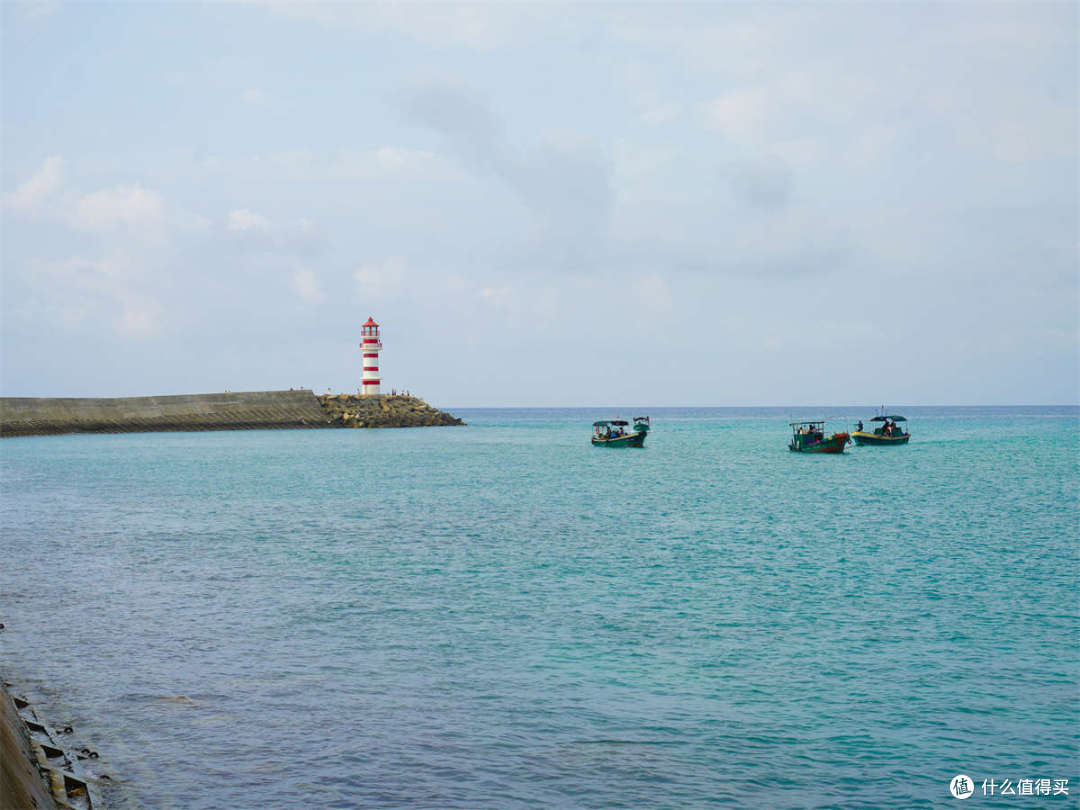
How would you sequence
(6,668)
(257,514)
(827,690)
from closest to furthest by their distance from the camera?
(827,690) → (6,668) → (257,514)

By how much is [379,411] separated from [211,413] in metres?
21.4

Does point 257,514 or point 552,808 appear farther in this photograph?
point 257,514

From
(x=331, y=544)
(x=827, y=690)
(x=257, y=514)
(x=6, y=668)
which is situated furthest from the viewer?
(x=257, y=514)

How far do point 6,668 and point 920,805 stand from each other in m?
13.6

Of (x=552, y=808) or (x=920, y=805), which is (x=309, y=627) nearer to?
(x=552, y=808)

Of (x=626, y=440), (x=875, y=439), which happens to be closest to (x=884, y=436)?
(x=875, y=439)

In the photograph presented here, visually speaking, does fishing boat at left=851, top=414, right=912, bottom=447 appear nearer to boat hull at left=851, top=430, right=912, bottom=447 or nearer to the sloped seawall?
boat hull at left=851, top=430, right=912, bottom=447

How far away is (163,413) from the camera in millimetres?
101562

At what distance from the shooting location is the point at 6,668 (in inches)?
563

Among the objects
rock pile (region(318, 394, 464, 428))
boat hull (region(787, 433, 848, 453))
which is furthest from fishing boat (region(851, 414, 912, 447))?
rock pile (region(318, 394, 464, 428))

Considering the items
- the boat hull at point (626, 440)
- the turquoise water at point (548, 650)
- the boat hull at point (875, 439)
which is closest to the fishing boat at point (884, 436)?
the boat hull at point (875, 439)

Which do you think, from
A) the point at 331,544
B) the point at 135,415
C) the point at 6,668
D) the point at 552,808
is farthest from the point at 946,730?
the point at 135,415

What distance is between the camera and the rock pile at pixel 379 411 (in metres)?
114

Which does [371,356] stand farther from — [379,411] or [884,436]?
[884,436]
